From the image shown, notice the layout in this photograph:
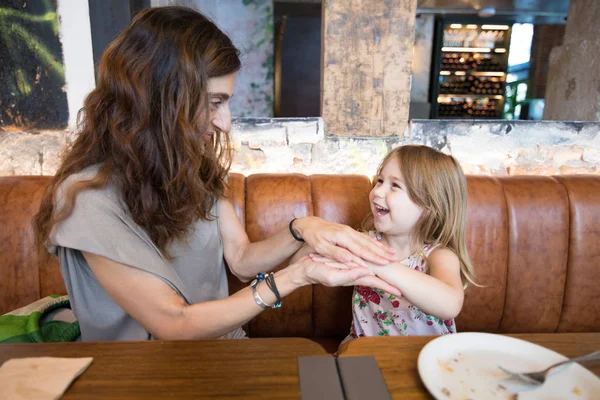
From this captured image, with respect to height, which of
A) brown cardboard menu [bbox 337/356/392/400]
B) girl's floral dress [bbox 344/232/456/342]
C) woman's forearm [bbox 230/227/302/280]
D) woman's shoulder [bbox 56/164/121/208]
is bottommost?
girl's floral dress [bbox 344/232/456/342]

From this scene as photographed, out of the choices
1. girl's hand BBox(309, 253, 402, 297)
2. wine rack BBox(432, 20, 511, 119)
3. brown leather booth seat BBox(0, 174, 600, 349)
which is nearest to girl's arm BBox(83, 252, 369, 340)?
girl's hand BBox(309, 253, 402, 297)

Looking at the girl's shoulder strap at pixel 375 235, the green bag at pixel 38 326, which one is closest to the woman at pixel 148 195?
the green bag at pixel 38 326

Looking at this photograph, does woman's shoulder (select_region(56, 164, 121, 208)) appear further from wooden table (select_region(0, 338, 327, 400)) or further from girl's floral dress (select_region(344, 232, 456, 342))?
girl's floral dress (select_region(344, 232, 456, 342))

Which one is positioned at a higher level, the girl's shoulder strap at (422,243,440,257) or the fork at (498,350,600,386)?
the fork at (498,350,600,386)

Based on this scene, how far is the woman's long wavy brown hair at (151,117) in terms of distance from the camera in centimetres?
104

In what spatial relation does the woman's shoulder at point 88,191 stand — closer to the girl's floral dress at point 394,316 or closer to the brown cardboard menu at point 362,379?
the brown cardboard menu at point 362,379

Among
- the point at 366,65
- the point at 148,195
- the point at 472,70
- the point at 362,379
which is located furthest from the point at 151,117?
the point at 472,70

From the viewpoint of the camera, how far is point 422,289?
3.70 feet

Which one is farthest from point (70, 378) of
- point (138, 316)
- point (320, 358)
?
point (320, 358)

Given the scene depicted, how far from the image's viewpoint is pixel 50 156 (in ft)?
6.67

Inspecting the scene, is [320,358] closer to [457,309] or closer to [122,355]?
[122,355]

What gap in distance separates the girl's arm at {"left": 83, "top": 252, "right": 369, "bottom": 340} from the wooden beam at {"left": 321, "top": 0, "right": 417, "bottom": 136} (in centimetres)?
122

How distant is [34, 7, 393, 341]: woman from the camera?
101 cm

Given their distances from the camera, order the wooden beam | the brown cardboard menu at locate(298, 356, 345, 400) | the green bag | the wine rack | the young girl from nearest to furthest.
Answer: the brown cardboard menu at locate(298, 356, 345, 400)
the green bag
the young girl
the wooden beam
the wine rack
